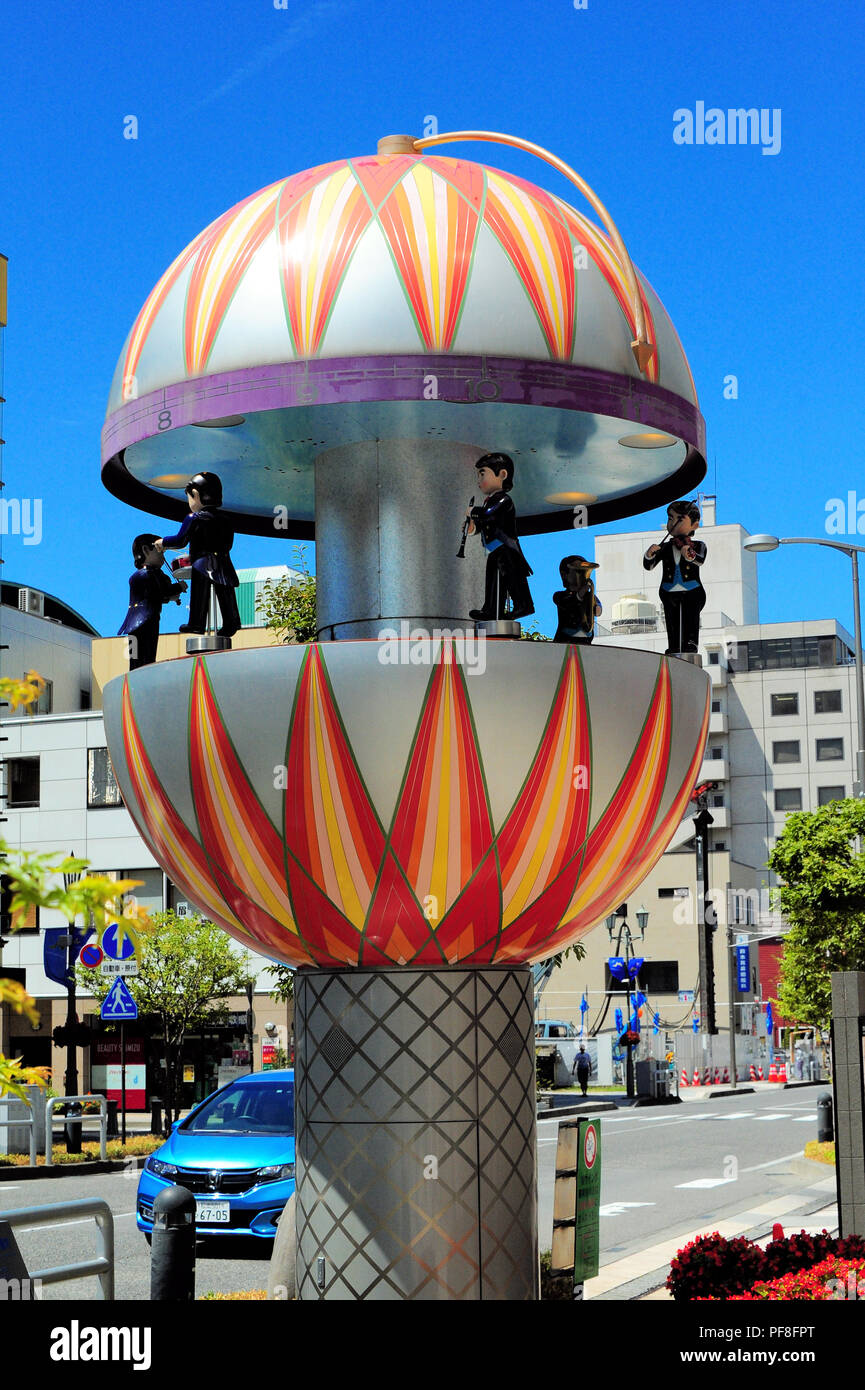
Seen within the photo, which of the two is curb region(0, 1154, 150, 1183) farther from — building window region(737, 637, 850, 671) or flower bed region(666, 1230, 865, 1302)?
building window region(737, 637, 850, 671)

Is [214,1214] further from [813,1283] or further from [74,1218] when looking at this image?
[813,1283]

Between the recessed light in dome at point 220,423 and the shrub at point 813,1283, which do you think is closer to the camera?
the shrub at point 813,1283

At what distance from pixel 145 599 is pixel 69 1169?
686 inches

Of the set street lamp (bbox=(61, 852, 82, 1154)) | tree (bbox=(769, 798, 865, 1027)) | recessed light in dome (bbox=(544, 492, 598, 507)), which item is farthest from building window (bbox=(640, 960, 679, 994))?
recessed light in dome (bbox=(544, 492, 598, 507))

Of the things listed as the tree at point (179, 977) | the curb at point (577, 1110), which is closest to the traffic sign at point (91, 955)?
the tree at point (179, 977)

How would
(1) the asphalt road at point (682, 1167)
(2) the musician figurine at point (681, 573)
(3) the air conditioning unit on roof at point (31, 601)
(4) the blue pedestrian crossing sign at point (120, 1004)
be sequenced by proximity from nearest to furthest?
1. (2) the musician figurine at point (681, 573)
2. (1) the asphalt road at point (682, 1167)
3. (4) the blue pedestrian crossing sign at point (120, 1004)
4. (3) the air conditioning unit on roof at point (31, 601)

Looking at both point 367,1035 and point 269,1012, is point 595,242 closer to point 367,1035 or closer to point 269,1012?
point 367,1035

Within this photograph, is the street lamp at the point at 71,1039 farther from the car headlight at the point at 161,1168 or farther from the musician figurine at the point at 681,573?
the musician figurine at the point at 681,573

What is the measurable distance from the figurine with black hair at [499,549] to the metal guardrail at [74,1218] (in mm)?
3323

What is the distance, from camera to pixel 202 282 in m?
7.70

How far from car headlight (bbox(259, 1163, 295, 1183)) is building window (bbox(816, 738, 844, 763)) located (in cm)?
8445

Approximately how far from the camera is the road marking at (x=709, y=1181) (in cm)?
2081

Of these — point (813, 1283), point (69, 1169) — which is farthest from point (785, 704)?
point (813, 1283)
